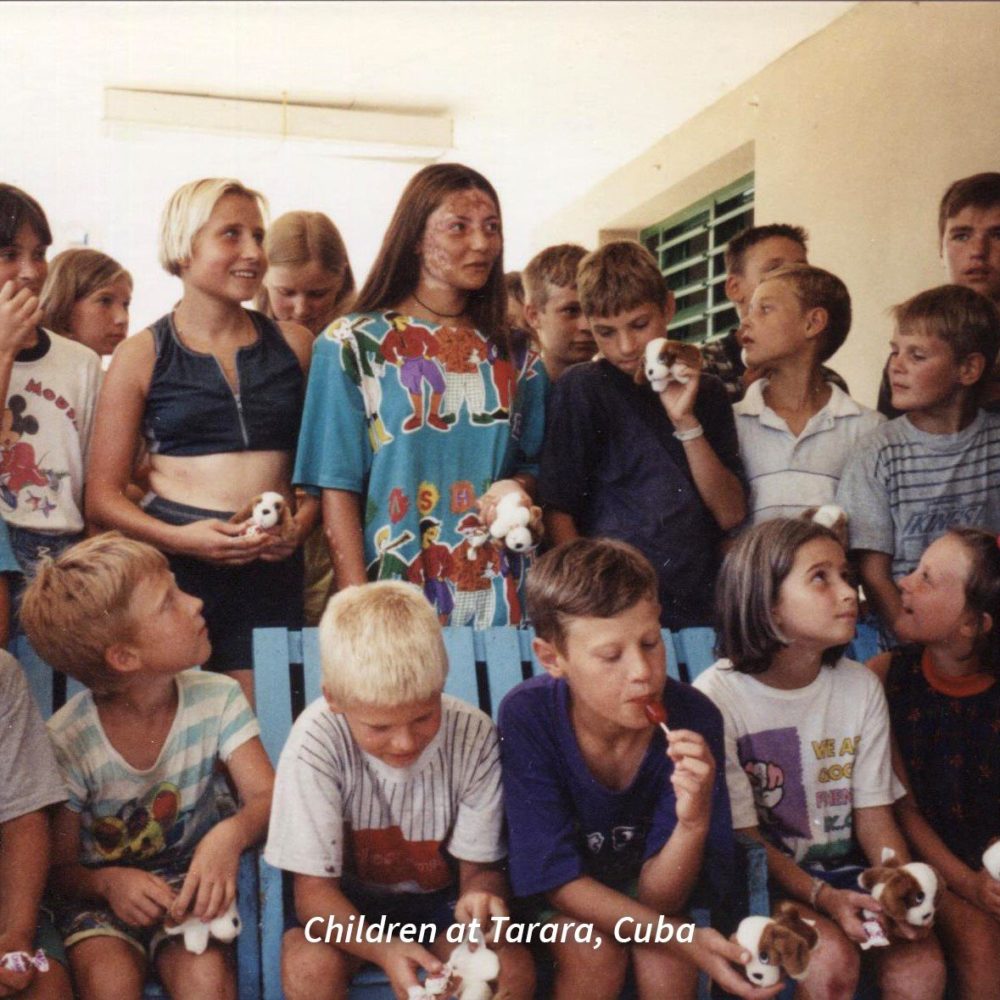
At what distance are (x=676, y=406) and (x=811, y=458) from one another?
302 mm

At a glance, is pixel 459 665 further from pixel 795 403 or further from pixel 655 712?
pixel 795 403

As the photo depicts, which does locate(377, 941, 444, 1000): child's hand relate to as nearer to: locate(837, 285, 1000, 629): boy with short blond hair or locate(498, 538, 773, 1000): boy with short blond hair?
locate(498, 538, 773, 1000): boy with short blond hair

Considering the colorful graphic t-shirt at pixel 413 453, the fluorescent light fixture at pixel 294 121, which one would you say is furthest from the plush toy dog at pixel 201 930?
the fluorescent light fixture at pixel 294 121

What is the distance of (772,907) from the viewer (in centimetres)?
154

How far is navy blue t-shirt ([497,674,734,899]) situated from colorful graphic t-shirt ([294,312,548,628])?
1.10 feet

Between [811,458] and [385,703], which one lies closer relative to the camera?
[385,703]

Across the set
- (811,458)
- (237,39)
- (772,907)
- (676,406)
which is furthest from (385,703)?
(237,39)

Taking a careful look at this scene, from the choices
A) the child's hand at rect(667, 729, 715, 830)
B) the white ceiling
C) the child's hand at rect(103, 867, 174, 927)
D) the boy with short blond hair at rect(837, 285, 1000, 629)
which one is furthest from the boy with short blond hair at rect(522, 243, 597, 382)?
the child's hand at rect(103, 867, 174, 927)

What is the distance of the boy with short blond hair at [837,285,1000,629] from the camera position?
6.34 feet

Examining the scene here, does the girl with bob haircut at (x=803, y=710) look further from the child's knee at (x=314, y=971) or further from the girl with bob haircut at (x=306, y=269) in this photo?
the girl with bob haircut at (x=306, y=269)

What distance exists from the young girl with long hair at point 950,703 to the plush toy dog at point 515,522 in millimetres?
560

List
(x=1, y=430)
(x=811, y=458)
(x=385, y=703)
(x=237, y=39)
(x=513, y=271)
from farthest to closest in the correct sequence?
(x=513, y=271)
(x=237, y=39)
(x=811, y=458)
(x=1, y=430)
(x=385, y=703)

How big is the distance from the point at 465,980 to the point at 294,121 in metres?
2.56

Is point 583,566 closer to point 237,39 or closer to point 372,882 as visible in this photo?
point 372,882
